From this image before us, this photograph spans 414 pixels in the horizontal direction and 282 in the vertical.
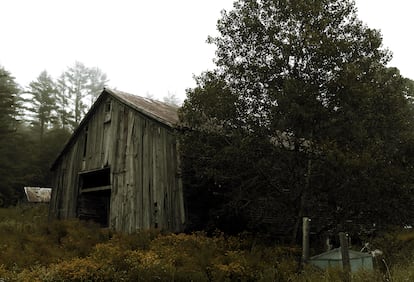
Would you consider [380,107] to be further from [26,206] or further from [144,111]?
[26,206]

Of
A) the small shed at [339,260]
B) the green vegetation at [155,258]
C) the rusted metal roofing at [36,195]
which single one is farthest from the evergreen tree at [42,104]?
the small shed at [339,260]

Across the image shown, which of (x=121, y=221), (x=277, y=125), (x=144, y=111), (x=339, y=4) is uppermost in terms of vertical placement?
(x=339, y=4)

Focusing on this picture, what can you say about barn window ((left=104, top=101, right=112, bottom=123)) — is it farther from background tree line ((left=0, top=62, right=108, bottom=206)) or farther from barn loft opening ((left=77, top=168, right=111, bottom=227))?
background tree line ((left=0, top=62, right=108, bottom=206))

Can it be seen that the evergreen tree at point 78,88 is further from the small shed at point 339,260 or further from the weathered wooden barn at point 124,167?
the small shed at point 339,260

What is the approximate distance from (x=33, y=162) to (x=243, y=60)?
26.8 m

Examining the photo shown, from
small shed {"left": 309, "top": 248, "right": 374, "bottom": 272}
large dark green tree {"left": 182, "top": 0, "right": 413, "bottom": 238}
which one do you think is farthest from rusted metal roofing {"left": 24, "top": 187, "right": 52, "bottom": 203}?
small shed {"left": 309, "top": 248, "right": 374, "bottom": 272}

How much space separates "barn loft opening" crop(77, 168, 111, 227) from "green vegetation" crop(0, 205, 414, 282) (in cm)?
394

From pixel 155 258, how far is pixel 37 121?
1351 inches

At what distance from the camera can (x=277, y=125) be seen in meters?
12.0

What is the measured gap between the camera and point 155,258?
10453mm

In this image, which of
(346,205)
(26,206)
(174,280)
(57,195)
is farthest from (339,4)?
(26,206)

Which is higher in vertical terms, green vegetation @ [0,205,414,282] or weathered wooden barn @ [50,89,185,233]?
weathered wooden barn @ [50,89,185,233]

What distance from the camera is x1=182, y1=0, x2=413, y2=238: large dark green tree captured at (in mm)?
11594

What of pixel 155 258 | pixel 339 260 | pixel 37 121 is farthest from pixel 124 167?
pixel 37 121
